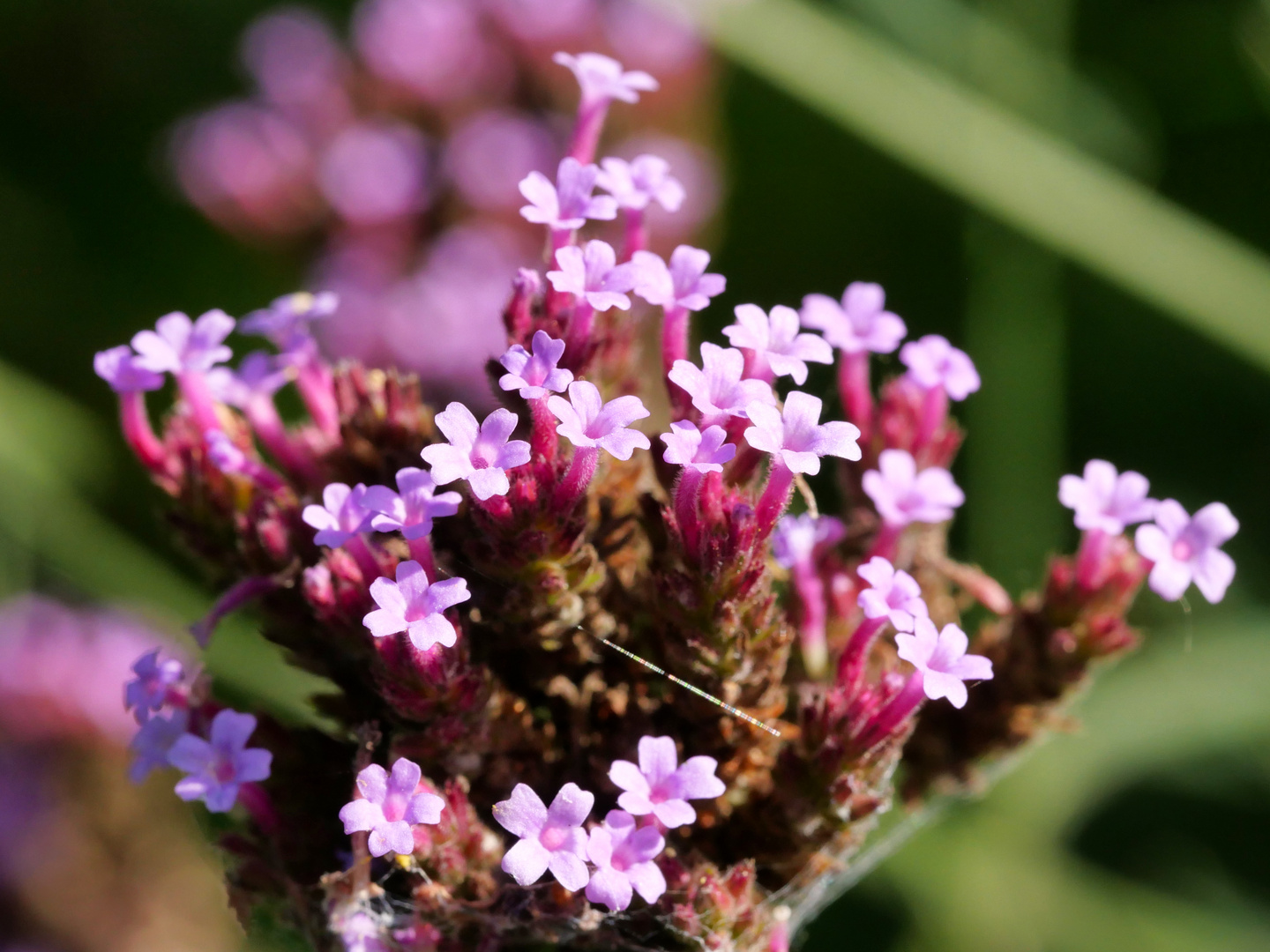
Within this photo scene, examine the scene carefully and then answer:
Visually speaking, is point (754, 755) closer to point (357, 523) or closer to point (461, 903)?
point (461, 903)

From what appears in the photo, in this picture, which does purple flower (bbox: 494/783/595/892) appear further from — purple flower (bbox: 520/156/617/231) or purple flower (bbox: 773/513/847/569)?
purple flower (bbox: 520/156/617/231)

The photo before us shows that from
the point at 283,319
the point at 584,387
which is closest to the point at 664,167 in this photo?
the point at 584,387

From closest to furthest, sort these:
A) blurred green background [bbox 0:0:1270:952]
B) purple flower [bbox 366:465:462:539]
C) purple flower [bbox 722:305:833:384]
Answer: purple flower [bbox 366:465:462:539]
purple flower [bbox 722:305:833:384]
blurred green background [bbox 0:0:1270:952]

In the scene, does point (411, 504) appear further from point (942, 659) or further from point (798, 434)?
point (942, 659)

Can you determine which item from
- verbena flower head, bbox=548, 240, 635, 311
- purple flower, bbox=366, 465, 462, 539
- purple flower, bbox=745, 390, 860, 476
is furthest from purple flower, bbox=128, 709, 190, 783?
purple flower, bbox=745, 390, 860, 476

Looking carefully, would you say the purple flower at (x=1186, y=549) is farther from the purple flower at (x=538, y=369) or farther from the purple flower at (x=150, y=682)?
the purple flower at (x=150, y=682)

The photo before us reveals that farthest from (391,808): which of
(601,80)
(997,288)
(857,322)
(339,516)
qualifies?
(997,288)

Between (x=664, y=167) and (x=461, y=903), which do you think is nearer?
(x=461, y=903)
